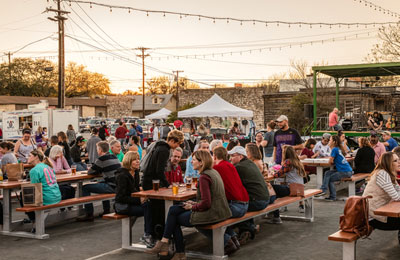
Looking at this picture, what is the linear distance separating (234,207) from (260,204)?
2.21 feet

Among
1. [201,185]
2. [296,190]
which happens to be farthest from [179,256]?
[296,190]

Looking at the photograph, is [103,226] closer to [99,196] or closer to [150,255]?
[99,196]

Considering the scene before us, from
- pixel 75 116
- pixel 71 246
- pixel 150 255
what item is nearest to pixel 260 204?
pixel 150 255

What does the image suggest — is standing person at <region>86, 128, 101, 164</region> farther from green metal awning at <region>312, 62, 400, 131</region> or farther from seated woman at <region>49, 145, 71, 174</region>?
green metal awning at <region>312, 62, 400, 131</region>

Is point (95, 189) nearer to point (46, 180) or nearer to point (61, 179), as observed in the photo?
point (61, 179)

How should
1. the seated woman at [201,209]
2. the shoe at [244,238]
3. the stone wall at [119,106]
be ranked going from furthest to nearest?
1. the stone wall at [119,106]
2. the shoe at [244,238]
3. the seated woman at [201,209]

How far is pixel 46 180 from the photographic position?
7.32 meters

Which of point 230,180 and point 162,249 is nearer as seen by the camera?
point 162,249

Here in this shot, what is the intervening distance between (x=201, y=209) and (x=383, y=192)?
2.15 m

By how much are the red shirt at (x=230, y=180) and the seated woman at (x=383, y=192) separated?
1.53 meters

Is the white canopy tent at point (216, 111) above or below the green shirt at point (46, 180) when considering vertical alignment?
above

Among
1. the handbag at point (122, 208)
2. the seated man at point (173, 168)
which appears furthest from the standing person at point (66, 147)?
the handbag at point (122, 208)

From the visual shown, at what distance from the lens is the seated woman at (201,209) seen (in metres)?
5.60

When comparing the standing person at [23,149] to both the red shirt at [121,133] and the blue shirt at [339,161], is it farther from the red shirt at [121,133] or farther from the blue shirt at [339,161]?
the red shirt at [121,133]
